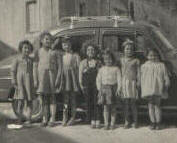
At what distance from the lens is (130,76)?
7883 millimetres

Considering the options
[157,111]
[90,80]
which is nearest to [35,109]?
[90,80]

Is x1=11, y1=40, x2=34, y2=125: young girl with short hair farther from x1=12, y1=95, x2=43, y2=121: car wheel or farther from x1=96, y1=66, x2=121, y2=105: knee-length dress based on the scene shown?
x1=96, y1=66, x2=121, y2=105: knee-length dress

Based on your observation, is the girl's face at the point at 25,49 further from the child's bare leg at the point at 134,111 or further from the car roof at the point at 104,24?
the child's bare leg at the point at 134,111

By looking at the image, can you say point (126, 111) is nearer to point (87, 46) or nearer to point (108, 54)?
point (108, 54)

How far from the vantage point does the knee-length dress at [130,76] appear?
308 inches

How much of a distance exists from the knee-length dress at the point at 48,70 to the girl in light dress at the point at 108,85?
770 mm

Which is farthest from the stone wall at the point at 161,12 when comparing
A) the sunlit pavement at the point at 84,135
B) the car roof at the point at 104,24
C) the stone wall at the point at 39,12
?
the sunlit pavement at the point at 84,135

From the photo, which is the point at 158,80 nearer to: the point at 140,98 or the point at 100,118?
the point at 140,98

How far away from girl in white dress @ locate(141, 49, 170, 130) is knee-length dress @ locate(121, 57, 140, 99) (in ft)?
0.40

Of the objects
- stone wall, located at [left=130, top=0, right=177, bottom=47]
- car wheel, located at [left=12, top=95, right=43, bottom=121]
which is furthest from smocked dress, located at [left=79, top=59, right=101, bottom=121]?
stone wall, located at [left=130, top=0, right=177, bottom=47]

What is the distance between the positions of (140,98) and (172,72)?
0.74 metres

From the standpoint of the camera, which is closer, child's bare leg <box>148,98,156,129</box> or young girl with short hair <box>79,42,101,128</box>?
child's bare leg <box>148,98,156,129</box>

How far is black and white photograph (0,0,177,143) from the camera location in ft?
25.5

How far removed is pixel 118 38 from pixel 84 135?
2054mm
